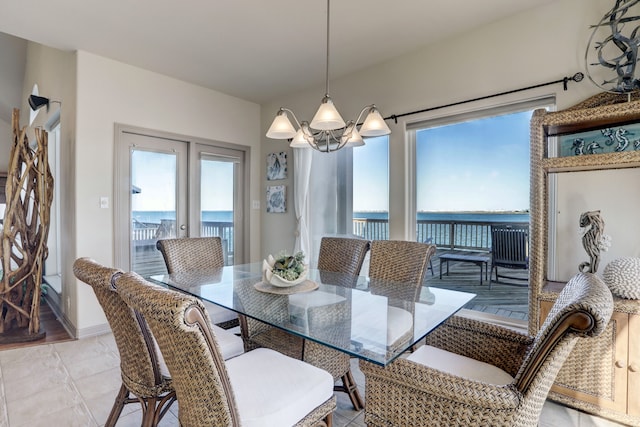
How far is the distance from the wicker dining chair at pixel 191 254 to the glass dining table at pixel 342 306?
133mm

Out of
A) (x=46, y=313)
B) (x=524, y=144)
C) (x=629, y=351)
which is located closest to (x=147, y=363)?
(x=629, y=351)

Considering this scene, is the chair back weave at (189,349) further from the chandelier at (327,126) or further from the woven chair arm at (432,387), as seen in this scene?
the chandelier at (327,126)

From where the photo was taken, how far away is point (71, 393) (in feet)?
6.97

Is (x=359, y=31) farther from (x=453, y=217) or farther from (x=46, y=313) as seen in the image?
(x=46, y=313)

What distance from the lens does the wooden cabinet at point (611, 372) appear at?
1724 mm

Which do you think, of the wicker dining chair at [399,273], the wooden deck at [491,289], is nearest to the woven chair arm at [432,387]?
the wicker dining chair at [399,273]

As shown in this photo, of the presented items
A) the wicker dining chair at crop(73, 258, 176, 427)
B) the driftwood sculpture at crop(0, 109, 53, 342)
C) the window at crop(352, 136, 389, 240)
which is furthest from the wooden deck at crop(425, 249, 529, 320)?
the driftwood sculpture at crop(0, 109, 53, 342)

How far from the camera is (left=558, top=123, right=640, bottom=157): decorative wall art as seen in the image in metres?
2.04

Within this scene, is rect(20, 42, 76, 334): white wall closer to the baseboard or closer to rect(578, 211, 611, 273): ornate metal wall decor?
the baseboard

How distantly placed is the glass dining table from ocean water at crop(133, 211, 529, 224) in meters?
1.10

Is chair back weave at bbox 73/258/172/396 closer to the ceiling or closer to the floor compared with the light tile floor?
closer to the ceiling

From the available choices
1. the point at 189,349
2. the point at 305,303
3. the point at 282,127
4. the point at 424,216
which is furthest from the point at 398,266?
the point at 189,349

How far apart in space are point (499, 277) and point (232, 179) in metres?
3.32

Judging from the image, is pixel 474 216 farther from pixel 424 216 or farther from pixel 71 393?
pixel 71 393
